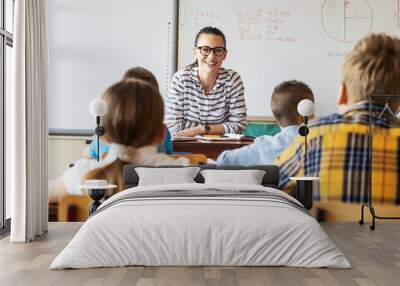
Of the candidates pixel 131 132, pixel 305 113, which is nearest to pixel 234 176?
pixel 305 113

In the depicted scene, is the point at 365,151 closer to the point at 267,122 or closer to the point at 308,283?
the point at 267,122

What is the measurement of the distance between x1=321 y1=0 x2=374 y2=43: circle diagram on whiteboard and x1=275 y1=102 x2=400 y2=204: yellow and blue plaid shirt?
2.65ft

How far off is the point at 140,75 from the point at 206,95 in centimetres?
73

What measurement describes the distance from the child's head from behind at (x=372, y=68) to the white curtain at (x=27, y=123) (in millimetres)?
3055

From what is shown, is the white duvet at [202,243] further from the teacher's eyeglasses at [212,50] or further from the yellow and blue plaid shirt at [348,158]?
the teacher's eyeglasses at [212,50]

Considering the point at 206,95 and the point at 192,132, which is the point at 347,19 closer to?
the point at 206,95

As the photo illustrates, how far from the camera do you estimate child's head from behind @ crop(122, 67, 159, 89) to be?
20.1 ft

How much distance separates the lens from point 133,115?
19.3 feet

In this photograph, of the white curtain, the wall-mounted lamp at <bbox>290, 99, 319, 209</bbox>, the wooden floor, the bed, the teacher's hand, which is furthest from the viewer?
the teacher's hand

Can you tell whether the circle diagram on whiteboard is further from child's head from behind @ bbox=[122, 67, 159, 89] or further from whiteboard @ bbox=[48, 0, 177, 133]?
child's head from behind @ bbox=[122, 67, 159, 89]

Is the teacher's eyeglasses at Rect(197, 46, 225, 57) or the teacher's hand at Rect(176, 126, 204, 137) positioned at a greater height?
the teacher's eyeglasses at Rect(197, 46, 225, 57)

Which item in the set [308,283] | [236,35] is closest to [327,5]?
[236,35]

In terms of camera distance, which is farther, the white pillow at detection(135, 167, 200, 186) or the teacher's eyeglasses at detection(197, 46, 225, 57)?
the teacher's eyeglasses at detection(197, 46, 225, 57)

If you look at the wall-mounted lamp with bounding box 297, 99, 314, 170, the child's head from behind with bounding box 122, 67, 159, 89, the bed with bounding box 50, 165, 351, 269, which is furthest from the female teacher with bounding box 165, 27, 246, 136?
the bed with bounding box 50, 165, 351, 269
